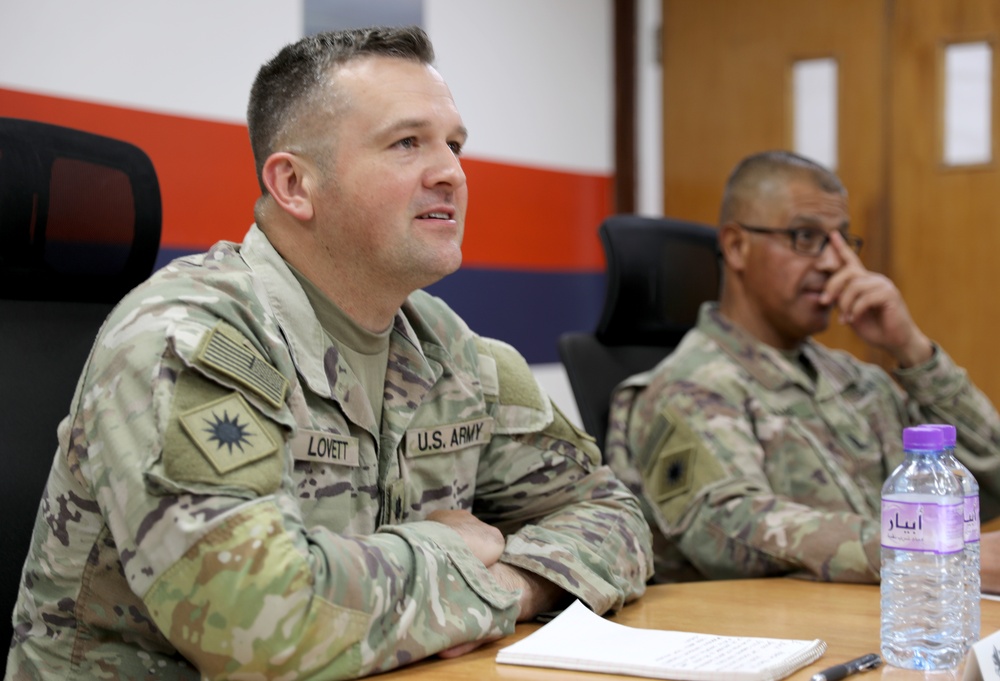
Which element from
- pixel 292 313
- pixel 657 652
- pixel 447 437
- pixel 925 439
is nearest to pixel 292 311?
pixel 292 313

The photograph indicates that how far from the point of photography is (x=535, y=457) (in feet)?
5.21

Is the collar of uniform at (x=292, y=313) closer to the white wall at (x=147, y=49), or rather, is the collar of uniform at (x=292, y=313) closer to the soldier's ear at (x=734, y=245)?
the white wall at (x=147, y=49)

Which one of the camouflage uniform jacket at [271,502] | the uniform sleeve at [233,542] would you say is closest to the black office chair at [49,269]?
the camouflage uniform jacket at [271,502]

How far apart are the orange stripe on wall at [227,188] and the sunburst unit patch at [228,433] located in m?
1.19

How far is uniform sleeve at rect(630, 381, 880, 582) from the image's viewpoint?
5.35ft

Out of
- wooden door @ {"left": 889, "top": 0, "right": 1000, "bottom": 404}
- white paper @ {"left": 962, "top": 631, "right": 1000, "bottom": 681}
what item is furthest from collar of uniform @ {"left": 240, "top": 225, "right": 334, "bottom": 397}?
wooden door @ {"left": 889, "top": 0, "right": 1000, "bottom": 404}

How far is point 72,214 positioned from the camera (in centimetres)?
153

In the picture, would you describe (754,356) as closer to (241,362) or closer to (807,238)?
(807,238)

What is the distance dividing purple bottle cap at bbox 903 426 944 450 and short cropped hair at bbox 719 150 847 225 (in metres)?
1.24

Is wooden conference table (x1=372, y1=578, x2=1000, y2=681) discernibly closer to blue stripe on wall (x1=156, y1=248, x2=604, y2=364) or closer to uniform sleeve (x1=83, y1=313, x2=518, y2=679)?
uniform sleeve (x1=83, y1=313, x2=518, y2=679)

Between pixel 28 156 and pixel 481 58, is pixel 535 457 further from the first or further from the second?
pixel 481 58

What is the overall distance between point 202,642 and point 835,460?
1412 millimetres

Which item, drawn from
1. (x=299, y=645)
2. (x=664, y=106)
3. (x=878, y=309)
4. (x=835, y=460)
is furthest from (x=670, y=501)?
(x=664, y=106)

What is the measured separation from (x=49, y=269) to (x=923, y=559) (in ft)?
3.76
